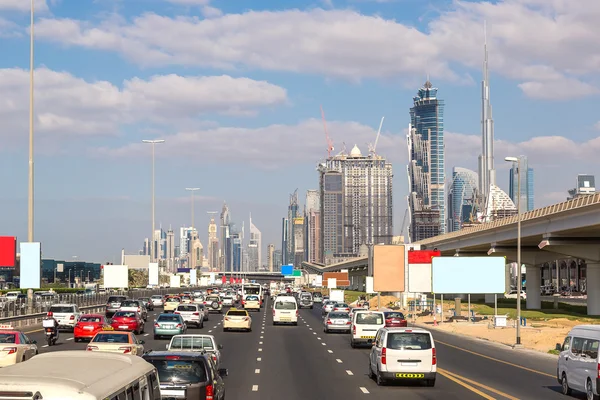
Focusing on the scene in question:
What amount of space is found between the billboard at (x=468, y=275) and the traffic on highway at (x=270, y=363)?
14454 millimetres

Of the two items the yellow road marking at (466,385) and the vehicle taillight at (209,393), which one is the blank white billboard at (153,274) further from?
the vehicle taillight at (209,393)

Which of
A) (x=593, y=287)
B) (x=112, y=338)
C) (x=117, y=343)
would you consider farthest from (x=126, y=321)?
(x=593, y=287)

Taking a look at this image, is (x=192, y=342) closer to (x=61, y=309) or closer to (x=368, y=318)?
(x=368, y=318)

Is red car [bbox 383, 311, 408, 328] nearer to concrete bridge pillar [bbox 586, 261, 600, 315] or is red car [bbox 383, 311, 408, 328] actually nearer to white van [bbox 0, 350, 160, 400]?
concrete bridge pillar [bbox 586, 261, 600, 315]

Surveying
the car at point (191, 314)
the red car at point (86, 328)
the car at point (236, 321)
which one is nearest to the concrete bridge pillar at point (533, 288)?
the car at point (191, 314)

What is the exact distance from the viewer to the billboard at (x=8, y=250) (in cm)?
8600

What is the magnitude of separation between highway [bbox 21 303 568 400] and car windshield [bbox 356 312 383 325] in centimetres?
155

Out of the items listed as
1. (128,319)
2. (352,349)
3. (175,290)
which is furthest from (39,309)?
(175,290)

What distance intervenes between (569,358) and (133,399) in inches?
713

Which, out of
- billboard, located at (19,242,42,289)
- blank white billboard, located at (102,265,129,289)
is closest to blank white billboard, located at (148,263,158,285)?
blank white billboard, located at (102,265,129,289)

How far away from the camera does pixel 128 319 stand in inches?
1971

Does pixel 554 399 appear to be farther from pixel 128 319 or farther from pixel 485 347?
pixel 128 319

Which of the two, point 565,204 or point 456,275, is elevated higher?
point 565,204

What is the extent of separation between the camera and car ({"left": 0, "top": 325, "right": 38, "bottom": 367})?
1048 inches
